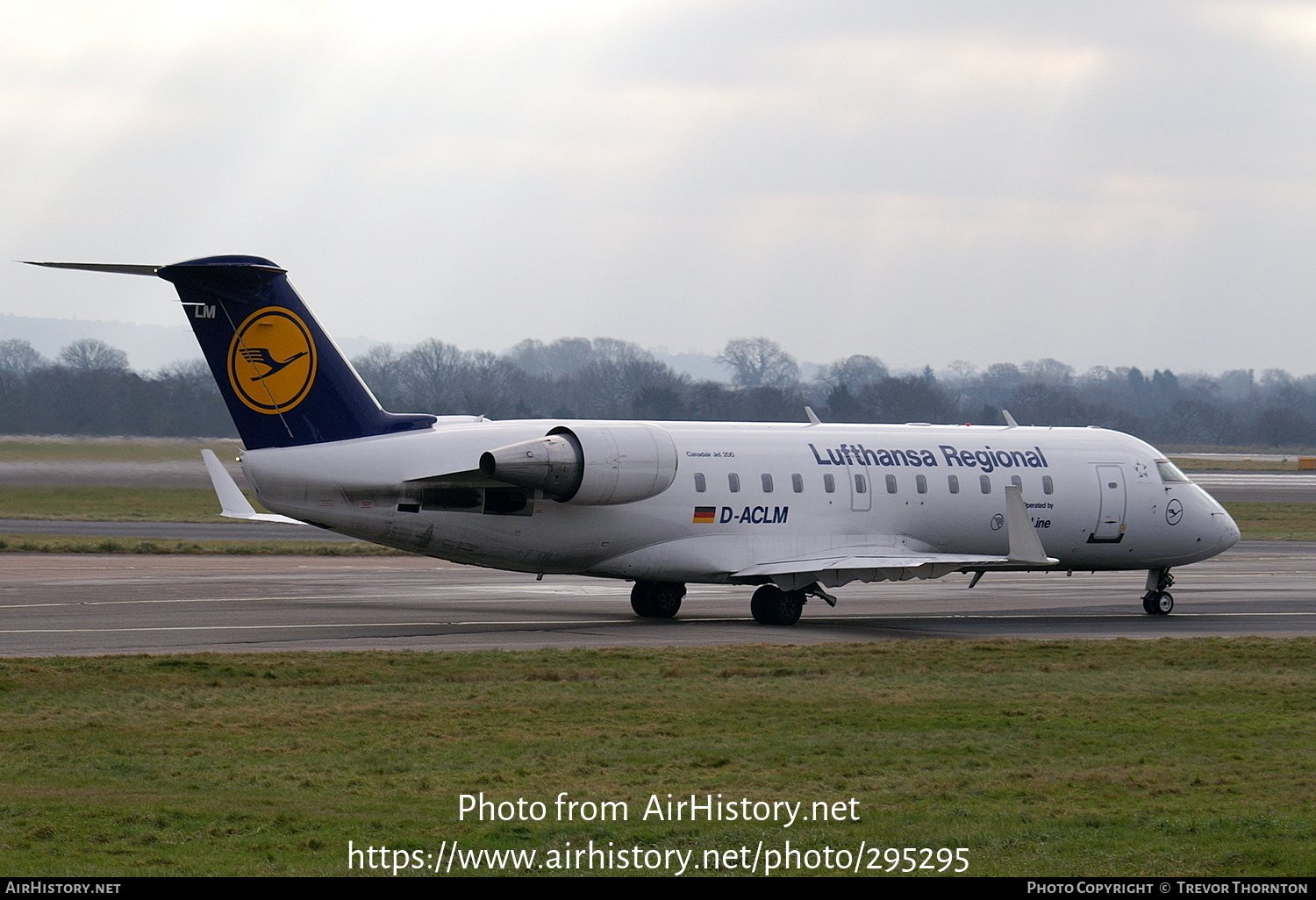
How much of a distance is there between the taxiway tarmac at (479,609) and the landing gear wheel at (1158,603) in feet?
0.72

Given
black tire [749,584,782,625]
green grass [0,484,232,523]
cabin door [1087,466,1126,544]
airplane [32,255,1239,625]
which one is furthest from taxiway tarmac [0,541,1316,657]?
green grass [0,484,232,523]

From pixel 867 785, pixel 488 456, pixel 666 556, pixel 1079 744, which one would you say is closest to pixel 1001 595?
pixel 666 556

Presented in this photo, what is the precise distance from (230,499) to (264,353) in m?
6.59

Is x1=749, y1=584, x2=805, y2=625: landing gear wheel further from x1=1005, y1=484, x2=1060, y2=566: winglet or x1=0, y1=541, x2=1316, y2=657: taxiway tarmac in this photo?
x1=1005, y1=484, x2=1060, y2=566: winglet

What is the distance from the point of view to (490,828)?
10773 millimetres

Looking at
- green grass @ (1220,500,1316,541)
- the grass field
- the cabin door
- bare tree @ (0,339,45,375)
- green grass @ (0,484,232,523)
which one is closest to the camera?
the cabin door

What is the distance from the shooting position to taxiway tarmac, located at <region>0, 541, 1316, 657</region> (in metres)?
23.5

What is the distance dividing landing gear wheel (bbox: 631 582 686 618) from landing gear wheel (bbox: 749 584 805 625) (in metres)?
1.52

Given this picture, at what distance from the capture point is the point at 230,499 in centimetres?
3053

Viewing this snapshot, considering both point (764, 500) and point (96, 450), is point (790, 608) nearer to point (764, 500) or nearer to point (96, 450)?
point (764, 500)

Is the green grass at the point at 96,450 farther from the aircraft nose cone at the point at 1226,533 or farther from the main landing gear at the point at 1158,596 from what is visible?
the aircraft nose cone at the point at 1226,533

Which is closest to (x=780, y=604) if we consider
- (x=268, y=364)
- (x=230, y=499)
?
(x=268, y=364)

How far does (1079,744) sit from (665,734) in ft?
12.7

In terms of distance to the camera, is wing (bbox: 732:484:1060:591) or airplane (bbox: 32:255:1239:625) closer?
airplane (bbox: 32:255:1239:625)
